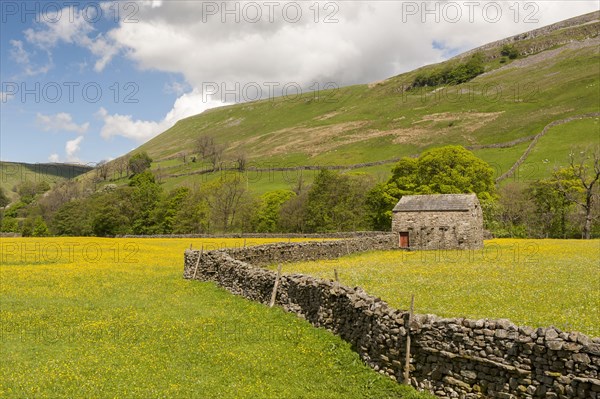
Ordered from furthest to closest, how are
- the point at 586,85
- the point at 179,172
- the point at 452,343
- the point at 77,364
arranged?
the point at 179,172 < the point at 586,85 < the point at 77,364 < the point at 452,343

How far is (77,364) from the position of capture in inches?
527

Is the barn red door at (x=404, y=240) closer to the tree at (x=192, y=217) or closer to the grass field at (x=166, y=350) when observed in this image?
the grass field at (x=166, y=350)

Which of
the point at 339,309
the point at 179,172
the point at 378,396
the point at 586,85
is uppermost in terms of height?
the point at 586,85

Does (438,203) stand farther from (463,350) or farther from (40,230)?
(40,230)

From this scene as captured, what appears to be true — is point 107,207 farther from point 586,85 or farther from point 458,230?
point 586,85

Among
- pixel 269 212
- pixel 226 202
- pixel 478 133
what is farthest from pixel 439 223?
pixel 478 133

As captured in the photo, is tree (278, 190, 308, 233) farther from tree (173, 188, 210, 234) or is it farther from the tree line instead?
tree (173, 188, 210, 234)

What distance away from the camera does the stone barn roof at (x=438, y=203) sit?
48500 millimetres

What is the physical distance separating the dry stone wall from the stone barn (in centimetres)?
3444

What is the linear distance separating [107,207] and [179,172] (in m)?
84.4

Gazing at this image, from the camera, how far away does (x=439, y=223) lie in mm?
48938

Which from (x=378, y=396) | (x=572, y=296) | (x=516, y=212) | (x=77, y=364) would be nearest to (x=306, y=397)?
(x=378, y=396)

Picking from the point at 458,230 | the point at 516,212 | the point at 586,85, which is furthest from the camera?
the point at 586,85

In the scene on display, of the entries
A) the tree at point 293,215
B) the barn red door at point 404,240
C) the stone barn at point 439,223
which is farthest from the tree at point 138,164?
the stone barn at point 439,223
